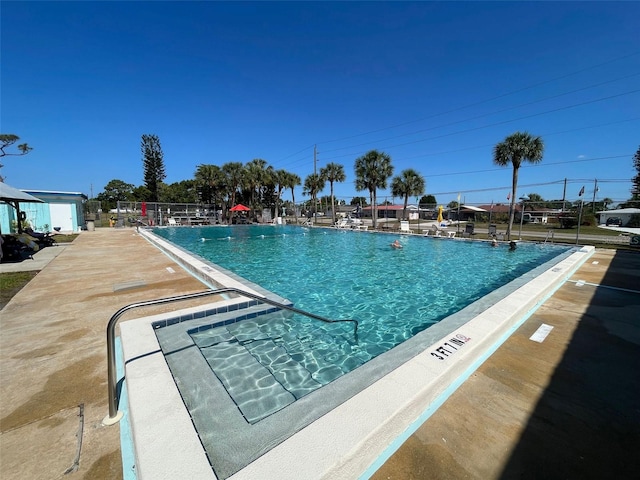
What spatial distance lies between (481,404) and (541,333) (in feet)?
6.10

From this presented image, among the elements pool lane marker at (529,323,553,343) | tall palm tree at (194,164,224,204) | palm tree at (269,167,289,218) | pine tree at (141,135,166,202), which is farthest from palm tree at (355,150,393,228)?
pine tree at (141,135,166,202)

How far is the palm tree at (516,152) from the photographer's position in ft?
45.0

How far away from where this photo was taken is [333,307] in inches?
203

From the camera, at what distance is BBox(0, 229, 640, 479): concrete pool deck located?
5.31 feet

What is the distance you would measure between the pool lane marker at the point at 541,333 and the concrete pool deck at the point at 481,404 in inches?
2.1

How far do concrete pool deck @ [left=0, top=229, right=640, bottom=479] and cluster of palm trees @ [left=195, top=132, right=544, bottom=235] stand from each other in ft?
40.7

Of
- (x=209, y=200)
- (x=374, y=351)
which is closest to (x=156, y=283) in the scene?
(x=374, y=351)

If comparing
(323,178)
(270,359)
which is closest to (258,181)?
(323,178)

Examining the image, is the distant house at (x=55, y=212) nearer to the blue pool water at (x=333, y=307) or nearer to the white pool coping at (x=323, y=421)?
the blue pool water at (x=333, y=307)

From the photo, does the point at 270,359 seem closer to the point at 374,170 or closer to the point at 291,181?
the point at 374,170

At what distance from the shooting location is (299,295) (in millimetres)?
5812

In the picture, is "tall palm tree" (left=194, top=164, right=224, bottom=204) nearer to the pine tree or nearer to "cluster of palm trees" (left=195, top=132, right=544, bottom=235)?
"cluster of palm trees" (left=195, top=132, right=544, bottom=235)

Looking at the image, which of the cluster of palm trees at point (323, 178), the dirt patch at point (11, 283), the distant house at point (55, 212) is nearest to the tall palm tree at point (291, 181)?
the cluster of palm trees at point (323, 178)

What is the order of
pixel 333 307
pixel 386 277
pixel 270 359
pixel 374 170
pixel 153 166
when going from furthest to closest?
pixel 153 166 → pixel 374 170 → pixel 386 277 → pixel 333 307 → pixel 270 359
